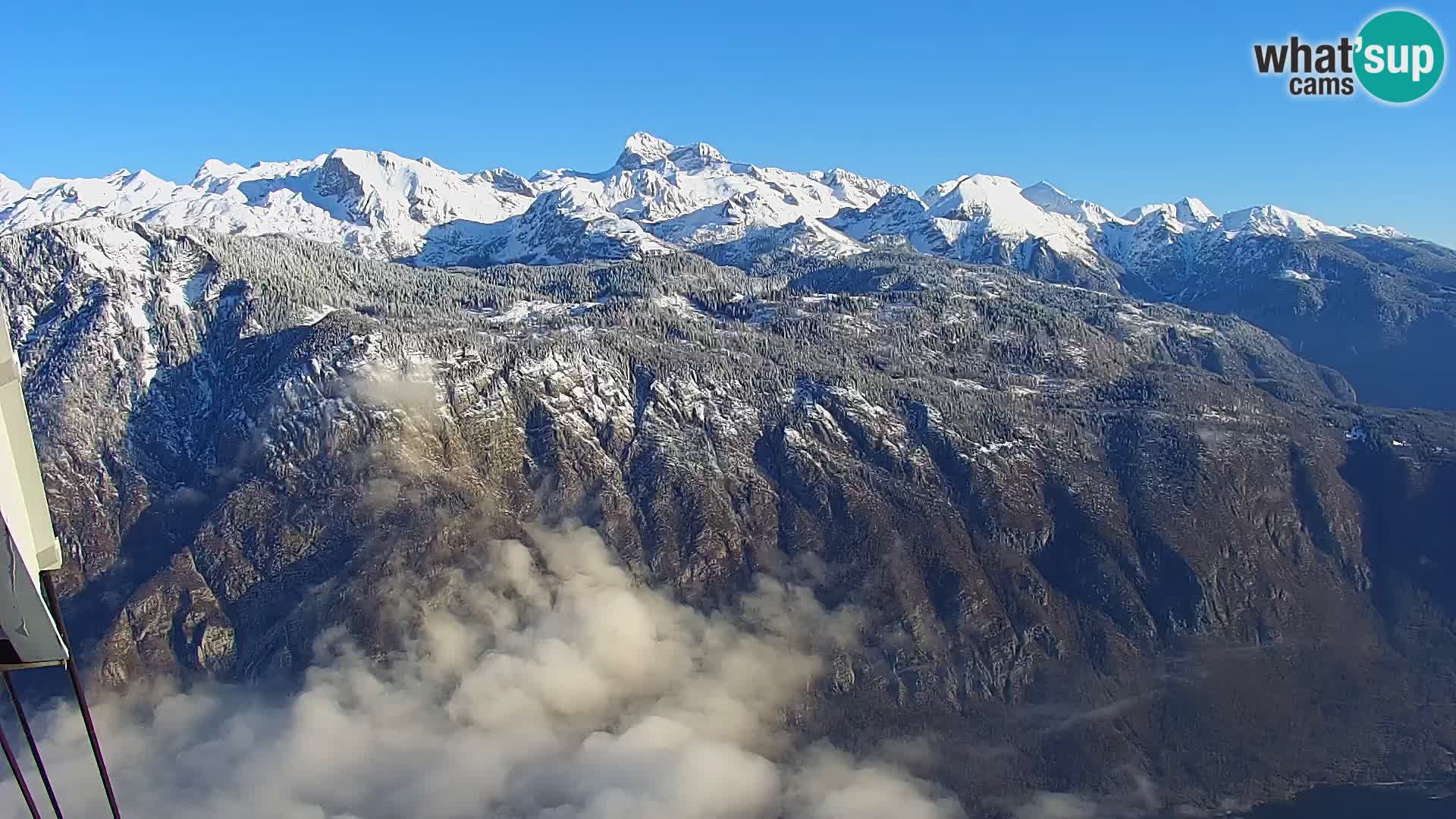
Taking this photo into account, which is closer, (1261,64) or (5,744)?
(5,744)

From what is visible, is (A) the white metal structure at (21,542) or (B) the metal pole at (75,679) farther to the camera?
(A) the white metal structure at (21,542)

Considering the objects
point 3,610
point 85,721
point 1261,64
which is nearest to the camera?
point 85,721

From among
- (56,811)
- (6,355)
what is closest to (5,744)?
(56,811)

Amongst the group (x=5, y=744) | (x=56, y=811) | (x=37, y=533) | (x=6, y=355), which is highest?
(x=6, y=355)

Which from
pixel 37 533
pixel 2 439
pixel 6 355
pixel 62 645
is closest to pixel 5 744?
pixel 62 645

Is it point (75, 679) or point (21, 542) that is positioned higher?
point (21, 542)

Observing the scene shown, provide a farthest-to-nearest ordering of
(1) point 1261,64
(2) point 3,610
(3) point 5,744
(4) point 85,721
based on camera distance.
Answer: (1) point 1261,64 < (3) point 5,744 < (2) point 3,610 < (4) point 85,721

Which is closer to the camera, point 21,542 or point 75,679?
point 75,679

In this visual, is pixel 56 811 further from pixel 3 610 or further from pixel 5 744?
pixel 3 610

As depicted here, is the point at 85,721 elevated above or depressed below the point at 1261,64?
below

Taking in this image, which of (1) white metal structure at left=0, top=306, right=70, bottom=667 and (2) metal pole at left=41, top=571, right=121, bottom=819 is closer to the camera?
(2) metal pole at left=41, top=571, right=121, bottom=819
